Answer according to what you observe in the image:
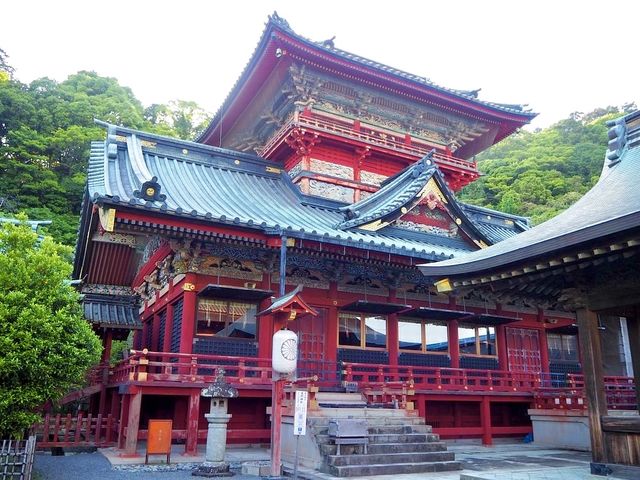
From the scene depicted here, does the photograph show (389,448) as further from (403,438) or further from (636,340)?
(636,340)

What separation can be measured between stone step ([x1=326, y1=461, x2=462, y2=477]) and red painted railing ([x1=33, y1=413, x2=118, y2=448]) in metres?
6.73

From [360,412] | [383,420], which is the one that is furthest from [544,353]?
[360,412]

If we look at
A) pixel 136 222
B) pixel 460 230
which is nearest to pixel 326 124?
pixel 460 230

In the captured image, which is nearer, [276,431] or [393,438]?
[276,431]

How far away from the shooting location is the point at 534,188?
52.4 m

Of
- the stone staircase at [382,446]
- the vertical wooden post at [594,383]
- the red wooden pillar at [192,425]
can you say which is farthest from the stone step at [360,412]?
the vertical wooden post at [594,383]

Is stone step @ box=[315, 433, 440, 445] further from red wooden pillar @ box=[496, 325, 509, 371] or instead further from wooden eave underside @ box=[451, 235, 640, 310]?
red wooden pillar @ box=[496, 325, 509, 371]

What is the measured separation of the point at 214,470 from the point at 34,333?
13.2ft

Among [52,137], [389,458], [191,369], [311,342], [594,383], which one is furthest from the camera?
[52,137]

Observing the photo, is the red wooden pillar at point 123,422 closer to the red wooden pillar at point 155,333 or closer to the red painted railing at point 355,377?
the red painted railing at point 355,377

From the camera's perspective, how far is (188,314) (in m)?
14.0

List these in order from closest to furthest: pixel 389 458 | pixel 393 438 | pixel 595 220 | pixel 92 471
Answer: pixel 595 220 → pixel 92 471 → pixel 389 458 → pixel 393 438

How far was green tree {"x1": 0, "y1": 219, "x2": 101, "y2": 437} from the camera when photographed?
8.45 metres

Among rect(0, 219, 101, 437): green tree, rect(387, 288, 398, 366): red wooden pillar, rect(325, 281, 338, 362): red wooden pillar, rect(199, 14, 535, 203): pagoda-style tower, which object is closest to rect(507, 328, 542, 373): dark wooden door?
rect(387, 288, 398, 366): red wooden pillar
